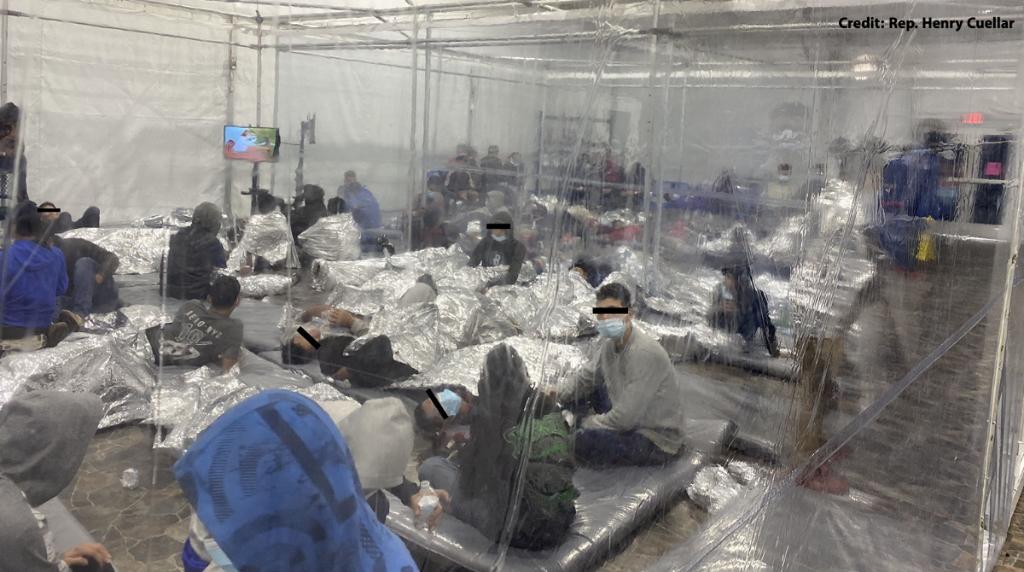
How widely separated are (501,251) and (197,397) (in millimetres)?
666

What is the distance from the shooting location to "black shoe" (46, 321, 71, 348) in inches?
52.2

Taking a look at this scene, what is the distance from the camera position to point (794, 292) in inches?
68.5

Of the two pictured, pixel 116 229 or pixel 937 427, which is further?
pixel 937 427

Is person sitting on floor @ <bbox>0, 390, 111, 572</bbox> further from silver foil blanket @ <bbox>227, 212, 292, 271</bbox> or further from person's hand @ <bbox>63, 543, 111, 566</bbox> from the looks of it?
silver foil blanket @ <bbox>227, 212, 292, 271</bbox>

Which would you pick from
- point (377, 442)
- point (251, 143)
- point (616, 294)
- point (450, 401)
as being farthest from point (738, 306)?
point (251, 143)

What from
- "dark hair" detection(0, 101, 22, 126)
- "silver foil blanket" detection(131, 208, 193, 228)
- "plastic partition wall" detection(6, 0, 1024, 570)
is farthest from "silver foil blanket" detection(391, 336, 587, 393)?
"dark hair" detection(0, 101, 22, 126)

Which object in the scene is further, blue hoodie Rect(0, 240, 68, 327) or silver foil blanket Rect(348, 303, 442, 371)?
silver foil blanket Rect(348, 303, 442, 371)

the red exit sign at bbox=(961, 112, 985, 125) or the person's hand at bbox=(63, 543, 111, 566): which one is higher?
the red exit sign at bbox=(961, 112, 985, 125)

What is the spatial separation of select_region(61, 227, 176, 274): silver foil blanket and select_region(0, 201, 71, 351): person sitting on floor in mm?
59

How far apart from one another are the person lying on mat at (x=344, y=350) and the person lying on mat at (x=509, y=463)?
0.29m

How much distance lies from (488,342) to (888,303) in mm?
1094

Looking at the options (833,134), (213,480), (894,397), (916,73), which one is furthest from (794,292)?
(213,480)

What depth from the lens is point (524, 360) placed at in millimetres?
1475

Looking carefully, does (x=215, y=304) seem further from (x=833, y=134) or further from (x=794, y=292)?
(x=833, y=134)
